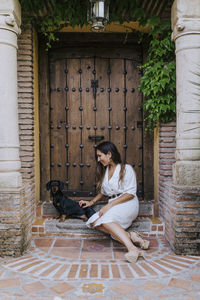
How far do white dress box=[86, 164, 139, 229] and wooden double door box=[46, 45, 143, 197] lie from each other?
82cm

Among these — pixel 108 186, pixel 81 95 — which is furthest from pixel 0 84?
pixel 108 186

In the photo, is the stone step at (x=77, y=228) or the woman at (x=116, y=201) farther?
the stone step at (x=77, y=228)

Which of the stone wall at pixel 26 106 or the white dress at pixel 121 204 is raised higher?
the stone wall at pixel 26 106

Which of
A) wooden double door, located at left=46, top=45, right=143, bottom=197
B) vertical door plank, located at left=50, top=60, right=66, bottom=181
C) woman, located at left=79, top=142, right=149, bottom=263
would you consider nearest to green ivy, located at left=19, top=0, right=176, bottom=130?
wooden double door, located at left=46, top=45, right=143, bottom=197

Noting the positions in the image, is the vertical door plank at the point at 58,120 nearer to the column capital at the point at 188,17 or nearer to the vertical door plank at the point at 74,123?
the vertical door plank at the point at 74,123

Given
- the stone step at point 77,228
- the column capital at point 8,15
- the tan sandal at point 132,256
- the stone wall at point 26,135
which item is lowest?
the tan sandal at point 132,256

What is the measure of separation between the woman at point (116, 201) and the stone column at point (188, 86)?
0.57 m

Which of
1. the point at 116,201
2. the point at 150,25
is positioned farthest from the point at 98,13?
the point at 116,201

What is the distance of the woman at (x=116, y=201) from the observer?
3240 millimetres

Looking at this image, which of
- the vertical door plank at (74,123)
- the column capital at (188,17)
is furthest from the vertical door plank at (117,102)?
the column capital at (188,17)

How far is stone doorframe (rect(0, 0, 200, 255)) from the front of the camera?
10.2ft

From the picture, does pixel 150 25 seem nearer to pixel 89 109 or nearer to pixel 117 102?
pixel 117 102

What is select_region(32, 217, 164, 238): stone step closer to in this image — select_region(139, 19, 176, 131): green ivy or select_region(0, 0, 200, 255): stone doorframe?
select_region(0, 0, 200, 255): stone doorframe

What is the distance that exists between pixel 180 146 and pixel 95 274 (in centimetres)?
163
